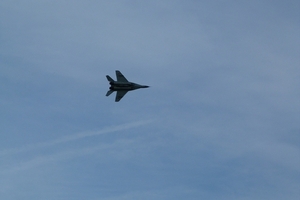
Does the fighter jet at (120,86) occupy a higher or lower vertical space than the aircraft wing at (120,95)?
higher

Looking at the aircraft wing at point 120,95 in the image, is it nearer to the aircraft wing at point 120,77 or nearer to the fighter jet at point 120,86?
the fighter jet at point 120,86

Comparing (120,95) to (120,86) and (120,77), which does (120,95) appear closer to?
(120,86)

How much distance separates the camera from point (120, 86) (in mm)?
185125

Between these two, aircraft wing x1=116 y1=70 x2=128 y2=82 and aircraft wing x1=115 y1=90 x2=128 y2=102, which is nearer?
aircraft wing x1=115 y1=90 x2=128 y2=102

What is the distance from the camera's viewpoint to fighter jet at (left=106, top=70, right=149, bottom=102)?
184 metres

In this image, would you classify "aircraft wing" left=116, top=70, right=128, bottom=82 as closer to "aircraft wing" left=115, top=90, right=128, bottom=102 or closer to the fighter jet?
the fighter jet

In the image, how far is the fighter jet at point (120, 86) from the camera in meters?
184

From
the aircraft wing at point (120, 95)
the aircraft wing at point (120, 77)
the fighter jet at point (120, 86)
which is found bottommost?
the aircraft wing at point (120, 95)

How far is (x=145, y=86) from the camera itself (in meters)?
192

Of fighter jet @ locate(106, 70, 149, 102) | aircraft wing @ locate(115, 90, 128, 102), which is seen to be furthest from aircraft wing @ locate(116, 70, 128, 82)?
aircraft wing @ locate(115, 90, 128, 102)

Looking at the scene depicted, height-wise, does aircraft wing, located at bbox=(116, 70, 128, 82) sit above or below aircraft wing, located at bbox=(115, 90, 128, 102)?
above

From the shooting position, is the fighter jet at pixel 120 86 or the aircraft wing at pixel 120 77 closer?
the fighter jet at pixel 120 86

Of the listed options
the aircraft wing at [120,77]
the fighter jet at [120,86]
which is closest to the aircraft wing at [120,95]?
the fighter jet at [120,86]

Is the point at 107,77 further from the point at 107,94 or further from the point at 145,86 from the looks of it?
the point at 145,86
